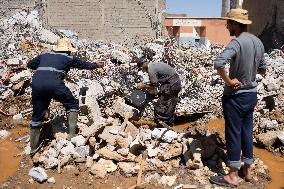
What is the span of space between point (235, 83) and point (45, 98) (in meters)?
2.76

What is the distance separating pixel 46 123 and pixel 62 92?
0.77 metres

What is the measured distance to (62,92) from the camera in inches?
213

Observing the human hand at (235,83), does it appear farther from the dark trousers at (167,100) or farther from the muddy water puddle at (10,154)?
the muddy water puddle at (10,154)

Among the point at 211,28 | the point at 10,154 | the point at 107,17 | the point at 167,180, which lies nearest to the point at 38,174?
the point at 10,154

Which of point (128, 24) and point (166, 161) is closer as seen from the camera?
point (166, 161)

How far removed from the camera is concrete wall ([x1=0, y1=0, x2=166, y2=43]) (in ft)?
40.2

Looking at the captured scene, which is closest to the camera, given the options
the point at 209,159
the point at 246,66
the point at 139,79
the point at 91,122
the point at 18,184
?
the point at 246,66

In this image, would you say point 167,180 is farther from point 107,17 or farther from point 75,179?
point 107,17

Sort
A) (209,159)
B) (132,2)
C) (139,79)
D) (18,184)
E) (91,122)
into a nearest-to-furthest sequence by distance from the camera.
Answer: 1. (18,184)
2. (209,159)
3. (91,122)
4. (139,79)
5. (132,2)

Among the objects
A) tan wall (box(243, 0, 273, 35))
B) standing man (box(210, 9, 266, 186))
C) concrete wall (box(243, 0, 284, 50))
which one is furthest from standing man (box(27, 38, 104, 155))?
tan wall (box(243, 0, 273, 35))

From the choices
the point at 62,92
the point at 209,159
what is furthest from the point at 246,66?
the point at 62,92

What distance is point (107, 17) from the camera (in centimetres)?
1232

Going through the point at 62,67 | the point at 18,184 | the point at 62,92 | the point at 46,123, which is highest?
the point at 62,67

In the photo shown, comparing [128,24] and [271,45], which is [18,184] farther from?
[271,45]
